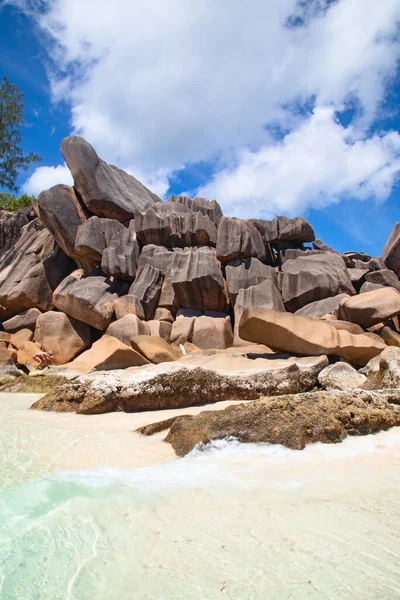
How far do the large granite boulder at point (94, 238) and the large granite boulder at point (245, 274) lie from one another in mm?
4460

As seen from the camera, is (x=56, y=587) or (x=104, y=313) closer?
(x=56, y=587)

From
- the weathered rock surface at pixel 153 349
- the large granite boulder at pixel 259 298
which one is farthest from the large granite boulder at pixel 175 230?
the weathered rock surface at pixel 153 349

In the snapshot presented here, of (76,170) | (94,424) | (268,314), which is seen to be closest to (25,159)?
(76,170)

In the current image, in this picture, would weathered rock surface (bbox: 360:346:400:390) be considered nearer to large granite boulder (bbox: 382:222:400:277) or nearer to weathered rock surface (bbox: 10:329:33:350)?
large granite boulder (bbox: 382:222:400:277)

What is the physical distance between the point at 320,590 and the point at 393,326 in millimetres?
8742

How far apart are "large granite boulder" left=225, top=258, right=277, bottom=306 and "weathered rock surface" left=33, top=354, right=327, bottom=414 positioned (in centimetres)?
673

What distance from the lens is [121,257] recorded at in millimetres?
13125

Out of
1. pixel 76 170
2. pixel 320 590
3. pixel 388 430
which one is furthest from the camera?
pixel 76 170

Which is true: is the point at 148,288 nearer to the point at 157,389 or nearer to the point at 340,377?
the point at 340,377

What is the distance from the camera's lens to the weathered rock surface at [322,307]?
1030 centimetres

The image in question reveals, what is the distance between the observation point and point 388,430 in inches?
138

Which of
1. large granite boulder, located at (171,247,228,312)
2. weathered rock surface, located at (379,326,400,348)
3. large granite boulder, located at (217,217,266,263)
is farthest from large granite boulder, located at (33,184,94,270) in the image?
weathered rock surface, located at (379,326,400,348)

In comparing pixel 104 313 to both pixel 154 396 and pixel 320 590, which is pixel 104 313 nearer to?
pixel 154 396

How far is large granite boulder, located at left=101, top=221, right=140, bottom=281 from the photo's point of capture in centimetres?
1301
